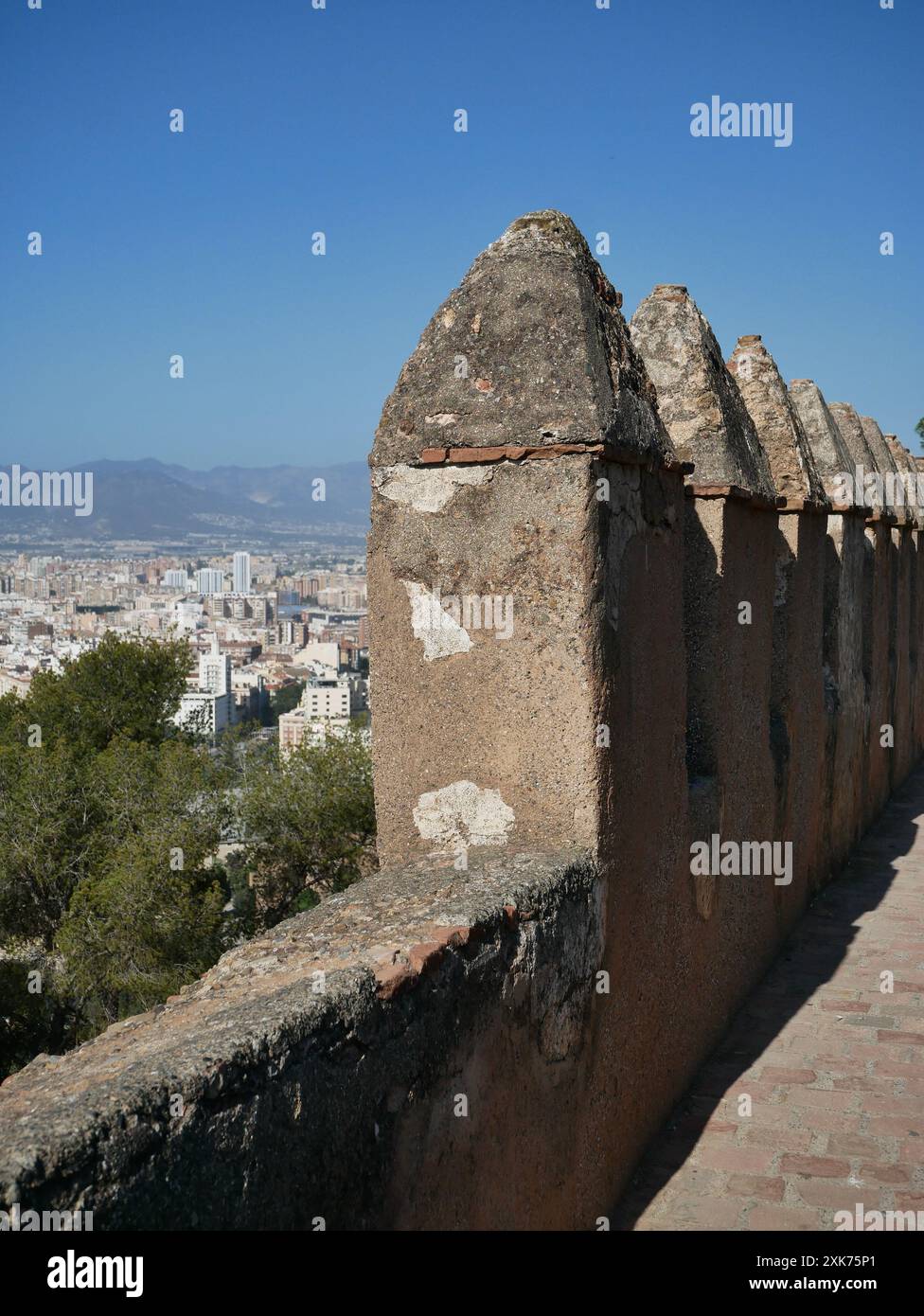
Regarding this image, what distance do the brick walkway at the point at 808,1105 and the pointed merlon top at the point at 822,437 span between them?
2.94 meters

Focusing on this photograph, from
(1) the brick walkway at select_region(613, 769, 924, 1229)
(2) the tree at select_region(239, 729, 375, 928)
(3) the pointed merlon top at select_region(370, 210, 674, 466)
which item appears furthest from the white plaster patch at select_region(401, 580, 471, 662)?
(2) the tree at select_region(239, 729, 375, 928)

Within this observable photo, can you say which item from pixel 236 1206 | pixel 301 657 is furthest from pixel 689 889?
pixel 301 657

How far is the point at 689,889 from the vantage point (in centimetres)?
439

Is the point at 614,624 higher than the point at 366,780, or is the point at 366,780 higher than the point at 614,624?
the point at 614,624

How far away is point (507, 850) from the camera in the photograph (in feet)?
11.1

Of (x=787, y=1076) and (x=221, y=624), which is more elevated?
(x=787, y=1076)

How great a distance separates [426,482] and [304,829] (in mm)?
17330

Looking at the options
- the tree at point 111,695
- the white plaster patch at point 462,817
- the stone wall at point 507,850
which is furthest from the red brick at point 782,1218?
the tree at point 111,695

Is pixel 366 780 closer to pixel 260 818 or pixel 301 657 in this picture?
pixel 260 818

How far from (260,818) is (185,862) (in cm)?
292

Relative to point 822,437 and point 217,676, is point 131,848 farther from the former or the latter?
point 217,676

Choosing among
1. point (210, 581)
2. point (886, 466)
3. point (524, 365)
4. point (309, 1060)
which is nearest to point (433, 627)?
point (524, 365)

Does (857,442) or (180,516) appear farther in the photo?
(180,516)

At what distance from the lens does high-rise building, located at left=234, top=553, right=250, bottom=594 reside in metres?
93.8
